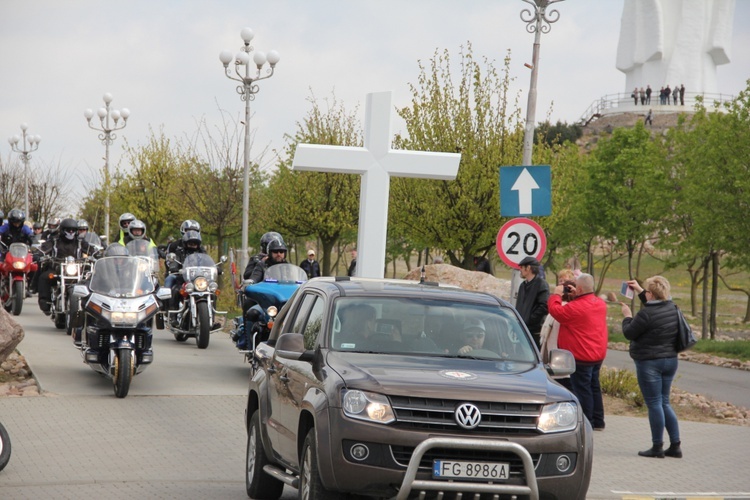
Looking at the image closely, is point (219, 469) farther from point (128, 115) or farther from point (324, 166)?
point (128, 115)

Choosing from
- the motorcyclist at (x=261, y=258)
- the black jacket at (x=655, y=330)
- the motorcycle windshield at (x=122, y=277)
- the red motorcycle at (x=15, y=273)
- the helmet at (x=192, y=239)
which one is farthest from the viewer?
the red motorcycle at (x=15, y=273)

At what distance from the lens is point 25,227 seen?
24953 mm

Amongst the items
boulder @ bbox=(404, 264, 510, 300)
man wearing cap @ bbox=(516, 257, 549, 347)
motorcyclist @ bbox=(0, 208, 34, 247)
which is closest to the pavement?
man wearing cap @ bbox=(516, 257, 549, 347)

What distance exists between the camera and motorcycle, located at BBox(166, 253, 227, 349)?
18.6m

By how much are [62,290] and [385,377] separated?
50.9ft

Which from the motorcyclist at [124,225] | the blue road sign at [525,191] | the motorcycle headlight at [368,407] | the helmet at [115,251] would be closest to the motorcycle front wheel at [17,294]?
the motorcyclist at [124,225]

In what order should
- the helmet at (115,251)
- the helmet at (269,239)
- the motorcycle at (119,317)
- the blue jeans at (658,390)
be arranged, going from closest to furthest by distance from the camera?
the blue jeans at (658,390), the motorcycle at (119,317), the helmet at (269,239), the helmet at (115,251)

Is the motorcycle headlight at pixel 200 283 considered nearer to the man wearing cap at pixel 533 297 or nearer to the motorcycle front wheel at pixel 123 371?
the motorcycle front wheel at pixel 123 371

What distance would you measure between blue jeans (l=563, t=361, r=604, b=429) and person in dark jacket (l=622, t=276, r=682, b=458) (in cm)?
116

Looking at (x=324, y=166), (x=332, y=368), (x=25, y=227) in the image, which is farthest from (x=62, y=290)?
(x=332, y=368)

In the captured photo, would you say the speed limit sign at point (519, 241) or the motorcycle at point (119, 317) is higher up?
the speed limit sign at point (519, 241)

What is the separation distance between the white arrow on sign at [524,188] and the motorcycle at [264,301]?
3059 mm

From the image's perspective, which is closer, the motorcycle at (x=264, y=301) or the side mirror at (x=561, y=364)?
the side mirror at (x=561, y=364)

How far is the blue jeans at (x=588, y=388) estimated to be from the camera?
12625 millimetres
